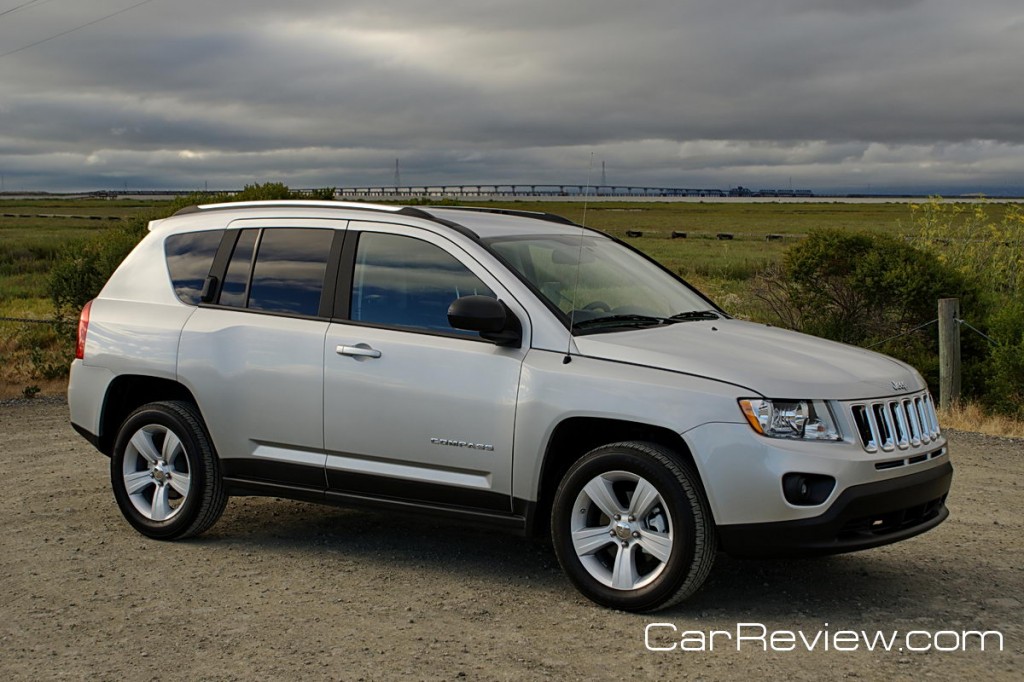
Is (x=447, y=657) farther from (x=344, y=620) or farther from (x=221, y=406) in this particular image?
(x=221, y=406)

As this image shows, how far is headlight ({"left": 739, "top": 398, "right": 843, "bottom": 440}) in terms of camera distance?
5.02m

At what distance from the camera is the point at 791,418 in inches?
199

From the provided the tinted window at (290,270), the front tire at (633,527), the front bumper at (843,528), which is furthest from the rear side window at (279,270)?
the front bumper at (843,528)

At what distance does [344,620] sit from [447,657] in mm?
717

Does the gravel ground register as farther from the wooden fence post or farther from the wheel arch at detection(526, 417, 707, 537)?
the wooden fence post

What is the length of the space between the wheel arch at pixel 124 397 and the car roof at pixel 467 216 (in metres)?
1.07

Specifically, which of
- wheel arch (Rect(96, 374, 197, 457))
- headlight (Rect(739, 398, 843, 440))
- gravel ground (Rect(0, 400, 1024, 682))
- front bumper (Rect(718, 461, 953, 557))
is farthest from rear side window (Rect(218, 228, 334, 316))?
front bumper (Rect(718, 461, 953, 557))

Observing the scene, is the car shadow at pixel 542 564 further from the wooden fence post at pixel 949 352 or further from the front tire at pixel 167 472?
the wooden fence post at pixel 949 352

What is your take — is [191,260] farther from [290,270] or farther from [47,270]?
[47,270]

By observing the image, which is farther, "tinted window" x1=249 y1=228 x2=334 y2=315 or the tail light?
the tail light

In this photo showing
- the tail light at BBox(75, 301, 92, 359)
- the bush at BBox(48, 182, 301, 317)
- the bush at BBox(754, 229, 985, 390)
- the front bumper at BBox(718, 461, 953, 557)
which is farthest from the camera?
the bush at BBox(48, 182, 301, 317)

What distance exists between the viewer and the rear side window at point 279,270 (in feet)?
20.7

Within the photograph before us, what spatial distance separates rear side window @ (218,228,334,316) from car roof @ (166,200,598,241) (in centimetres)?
18

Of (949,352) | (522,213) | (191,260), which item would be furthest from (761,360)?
(949,352)
